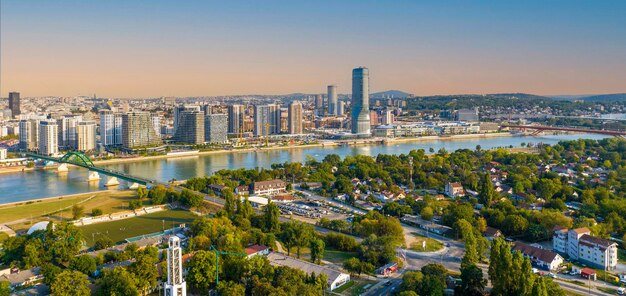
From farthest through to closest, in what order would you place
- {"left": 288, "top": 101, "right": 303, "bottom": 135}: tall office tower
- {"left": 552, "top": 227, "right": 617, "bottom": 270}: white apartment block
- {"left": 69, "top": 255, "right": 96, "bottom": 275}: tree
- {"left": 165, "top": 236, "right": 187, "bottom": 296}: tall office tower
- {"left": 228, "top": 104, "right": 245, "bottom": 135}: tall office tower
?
1. {"left": 288, "top": 101, "right": 303, "bottom": 135}: tall office tower
2. {"left": 228, "top": 104, "right": 245, "bottom": 135}: tall office tower
3. {"left": 552, "top": 227, "right": 617, "bottom": 270}: white apartment block
4. {"left": 69, "top": 255, "right": 96, "bottom": 275}: tree
5. {"left": 165, "top": 236, "right": 187, "bottom": 296}: tall office tower

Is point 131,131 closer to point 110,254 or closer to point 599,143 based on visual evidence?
point 110,254

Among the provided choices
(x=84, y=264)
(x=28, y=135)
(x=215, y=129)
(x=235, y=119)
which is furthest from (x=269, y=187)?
(x=235, y=119)

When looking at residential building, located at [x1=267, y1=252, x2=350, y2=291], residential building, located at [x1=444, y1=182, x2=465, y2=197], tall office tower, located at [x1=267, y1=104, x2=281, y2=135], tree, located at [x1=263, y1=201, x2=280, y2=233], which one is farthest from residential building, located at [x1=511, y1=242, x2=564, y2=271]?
tall office tower, located at [x1=267, y1=104, x2=281, y2=135]

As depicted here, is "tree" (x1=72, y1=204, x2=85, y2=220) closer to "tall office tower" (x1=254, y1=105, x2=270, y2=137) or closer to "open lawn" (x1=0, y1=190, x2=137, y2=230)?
"open lawn" (x1=0, y1=190, x2=137, y2=230)

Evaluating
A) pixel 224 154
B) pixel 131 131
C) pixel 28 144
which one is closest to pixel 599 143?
pixel 224 154

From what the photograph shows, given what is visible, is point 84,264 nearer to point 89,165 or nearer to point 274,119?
point 89,165

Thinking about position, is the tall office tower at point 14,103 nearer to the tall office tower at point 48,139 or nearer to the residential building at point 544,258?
the tall office tower at point 48,139
